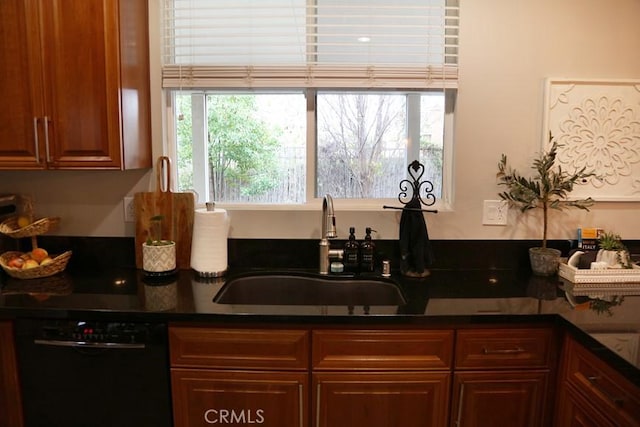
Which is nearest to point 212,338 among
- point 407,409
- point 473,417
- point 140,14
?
point 407,409

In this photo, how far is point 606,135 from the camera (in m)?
2.06

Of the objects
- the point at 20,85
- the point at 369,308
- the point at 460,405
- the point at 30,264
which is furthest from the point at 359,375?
the point at 20,85

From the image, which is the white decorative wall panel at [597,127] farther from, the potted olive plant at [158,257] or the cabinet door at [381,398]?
Answer: the potted olive plant at [158,257]

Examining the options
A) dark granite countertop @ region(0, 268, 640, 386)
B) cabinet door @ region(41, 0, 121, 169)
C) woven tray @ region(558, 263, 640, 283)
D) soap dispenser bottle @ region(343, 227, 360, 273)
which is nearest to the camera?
dark granite countertop @ region(0, 268, 640, 386)

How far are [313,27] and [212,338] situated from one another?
1.43 metres

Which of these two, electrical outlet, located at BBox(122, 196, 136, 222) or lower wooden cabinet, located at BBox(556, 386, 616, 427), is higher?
electrical outlet, located at BBox(122, 196, 136, 222)

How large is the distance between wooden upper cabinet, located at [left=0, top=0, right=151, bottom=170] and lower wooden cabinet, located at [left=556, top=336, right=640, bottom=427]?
1805 millimetres

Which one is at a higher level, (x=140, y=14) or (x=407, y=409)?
(x=140, y=14)

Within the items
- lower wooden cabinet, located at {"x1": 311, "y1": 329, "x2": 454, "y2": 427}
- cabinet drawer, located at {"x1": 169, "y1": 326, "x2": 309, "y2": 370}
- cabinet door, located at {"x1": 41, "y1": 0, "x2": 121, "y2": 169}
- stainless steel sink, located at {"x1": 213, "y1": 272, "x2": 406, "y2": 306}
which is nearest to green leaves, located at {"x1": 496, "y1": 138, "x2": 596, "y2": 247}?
stainless steel sink, located at {"x1": 213, "y1": 272, "x2": 406, "y2": 306}

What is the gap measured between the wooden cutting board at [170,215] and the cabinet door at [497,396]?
1272 mm

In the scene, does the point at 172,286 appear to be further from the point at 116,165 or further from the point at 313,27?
the point at 313,27

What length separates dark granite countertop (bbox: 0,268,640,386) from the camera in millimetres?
1490

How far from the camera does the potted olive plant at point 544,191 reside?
6.40 ft

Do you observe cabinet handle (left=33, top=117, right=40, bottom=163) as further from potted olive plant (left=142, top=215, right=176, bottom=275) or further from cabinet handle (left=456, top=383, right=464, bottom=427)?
cabinet handle (left=456, top=383, right=464, bottom=427)
